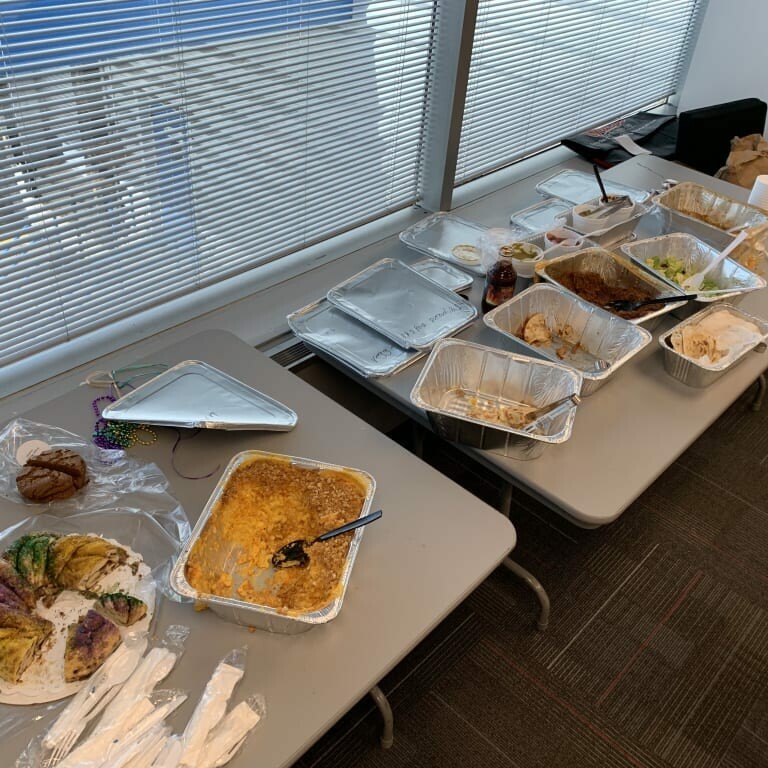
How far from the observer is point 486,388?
1.59 meters

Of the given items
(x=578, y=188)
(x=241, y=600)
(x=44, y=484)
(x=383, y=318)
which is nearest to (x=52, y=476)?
(x=44, y=484)

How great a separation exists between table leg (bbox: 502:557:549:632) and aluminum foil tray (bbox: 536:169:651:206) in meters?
1.27

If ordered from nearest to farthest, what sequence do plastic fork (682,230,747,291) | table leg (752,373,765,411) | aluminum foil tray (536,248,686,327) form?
aluminum foil tray (536,248,686,327) → plastic fork (682,230,747,291) → table leg (752,373,765,411)

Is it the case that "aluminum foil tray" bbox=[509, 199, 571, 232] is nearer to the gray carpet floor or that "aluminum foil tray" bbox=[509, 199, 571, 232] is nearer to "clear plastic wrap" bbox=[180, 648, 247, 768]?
the gray carpet floor

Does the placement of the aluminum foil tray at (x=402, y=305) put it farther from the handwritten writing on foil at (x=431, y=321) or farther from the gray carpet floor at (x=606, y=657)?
the gray carpet floor at (x=606, y=657)

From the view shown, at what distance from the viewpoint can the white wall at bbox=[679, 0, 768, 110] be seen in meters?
3.22

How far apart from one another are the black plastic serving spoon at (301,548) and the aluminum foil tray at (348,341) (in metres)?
0.50

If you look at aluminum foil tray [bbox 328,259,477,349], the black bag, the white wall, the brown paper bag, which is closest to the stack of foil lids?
aluminum foil tray [bbox 328,259,477,349]

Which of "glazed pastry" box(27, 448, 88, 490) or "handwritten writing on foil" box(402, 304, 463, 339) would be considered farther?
"handwritten writing on foil" box(402, 304, 463, 339)

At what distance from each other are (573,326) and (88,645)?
1291mm

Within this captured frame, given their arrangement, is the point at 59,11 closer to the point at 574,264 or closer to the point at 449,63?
the point at 449,63

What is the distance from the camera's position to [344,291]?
1.85 meters

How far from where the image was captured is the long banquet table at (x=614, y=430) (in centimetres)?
136

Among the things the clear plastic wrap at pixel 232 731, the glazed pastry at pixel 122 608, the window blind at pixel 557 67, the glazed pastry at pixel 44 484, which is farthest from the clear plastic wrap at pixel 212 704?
the window blind at pixel 557 67
